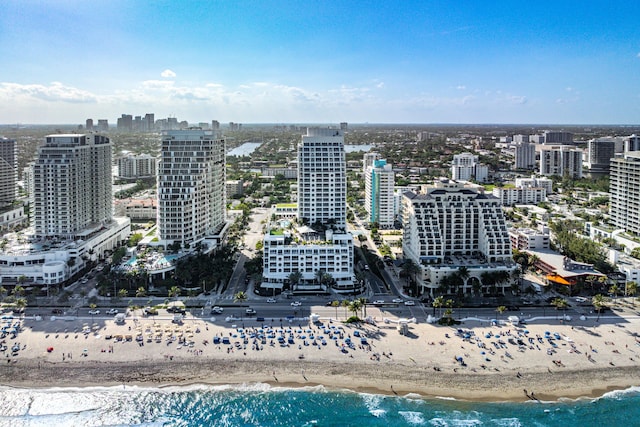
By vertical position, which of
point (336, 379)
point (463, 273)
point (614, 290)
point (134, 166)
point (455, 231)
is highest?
point (134, 166)

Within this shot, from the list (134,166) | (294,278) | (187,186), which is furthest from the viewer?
(134,166)

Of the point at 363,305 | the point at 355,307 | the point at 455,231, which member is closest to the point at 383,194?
A: the point at 455,231

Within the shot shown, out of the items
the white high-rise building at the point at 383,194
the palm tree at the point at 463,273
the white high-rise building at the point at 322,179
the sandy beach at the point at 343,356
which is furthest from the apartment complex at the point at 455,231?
the white high-rise building at the point at 383,194

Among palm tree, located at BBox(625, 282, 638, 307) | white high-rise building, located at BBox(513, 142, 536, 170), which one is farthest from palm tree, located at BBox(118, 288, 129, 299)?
white high-rise building, located at BBox(513, 142, 536, 170)

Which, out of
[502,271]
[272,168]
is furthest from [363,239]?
[272,168]

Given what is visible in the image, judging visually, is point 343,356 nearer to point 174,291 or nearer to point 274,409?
point 274,409

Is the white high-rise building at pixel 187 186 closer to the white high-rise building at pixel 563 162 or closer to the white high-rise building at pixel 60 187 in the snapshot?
the white high-rise building at pixel 60 187

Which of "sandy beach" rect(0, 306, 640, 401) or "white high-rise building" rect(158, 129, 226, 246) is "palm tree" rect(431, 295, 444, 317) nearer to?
"sandy beach" rect(0, 306, 640, 401)
